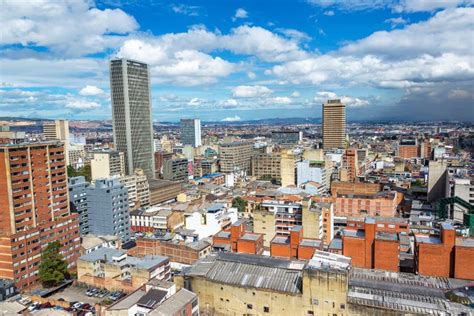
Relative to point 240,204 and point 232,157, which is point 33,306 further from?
point 232,157

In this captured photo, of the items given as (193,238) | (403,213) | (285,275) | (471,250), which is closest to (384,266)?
(471,250)

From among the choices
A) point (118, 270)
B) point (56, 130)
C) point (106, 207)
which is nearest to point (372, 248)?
point (118, 270)

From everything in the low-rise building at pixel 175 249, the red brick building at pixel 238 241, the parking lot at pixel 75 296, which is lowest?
the parking lot at pixel 75 296

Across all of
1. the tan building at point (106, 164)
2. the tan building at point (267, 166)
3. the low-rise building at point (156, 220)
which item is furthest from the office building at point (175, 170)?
the low-rise building at point (156, 220)

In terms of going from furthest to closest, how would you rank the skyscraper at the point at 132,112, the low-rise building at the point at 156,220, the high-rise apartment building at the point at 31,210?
1. the skyscraper at the point at 132,112
2. the low-rise building at the point at 156,220
3. the high-rise apartment building at the point at 31,210

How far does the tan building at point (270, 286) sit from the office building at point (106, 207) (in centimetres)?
2233

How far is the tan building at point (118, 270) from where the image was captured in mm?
32812

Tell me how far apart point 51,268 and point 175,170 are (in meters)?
59.1

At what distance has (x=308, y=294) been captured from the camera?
27000 mm

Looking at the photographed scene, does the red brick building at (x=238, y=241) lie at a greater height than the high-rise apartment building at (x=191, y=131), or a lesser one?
lesser

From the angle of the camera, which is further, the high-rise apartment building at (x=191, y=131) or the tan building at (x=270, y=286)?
the high-rise apartment building at (x=191, y=131)

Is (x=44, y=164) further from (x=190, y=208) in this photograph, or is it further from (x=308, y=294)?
(x=308, y=294)

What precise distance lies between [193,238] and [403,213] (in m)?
39.4

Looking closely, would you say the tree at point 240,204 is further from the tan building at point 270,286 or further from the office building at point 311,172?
the tan building at point 270,286
